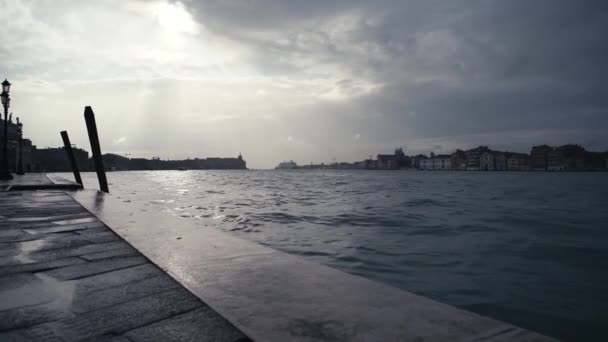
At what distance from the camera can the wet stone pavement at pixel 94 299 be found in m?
1.78

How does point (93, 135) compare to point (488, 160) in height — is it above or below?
below

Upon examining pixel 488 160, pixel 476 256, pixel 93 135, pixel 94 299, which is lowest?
pixel 476 256

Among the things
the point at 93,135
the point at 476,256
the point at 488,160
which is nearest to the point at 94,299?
the point at 476,256

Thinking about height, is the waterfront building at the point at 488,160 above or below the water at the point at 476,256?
above

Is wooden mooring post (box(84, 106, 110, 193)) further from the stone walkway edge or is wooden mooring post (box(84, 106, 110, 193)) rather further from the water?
the stone walkway edge

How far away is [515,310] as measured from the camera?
174 inches

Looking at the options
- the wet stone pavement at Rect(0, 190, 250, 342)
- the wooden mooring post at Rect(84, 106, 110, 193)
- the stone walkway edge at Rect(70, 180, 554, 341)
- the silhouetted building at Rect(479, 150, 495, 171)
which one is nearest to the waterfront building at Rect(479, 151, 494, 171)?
the silhouetted building at Rect(479, 150, 495, 171)

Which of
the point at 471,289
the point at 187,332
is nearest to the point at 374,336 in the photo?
the point at 187,332

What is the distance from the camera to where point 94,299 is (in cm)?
228

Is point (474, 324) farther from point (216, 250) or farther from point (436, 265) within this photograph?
point (436, 265)

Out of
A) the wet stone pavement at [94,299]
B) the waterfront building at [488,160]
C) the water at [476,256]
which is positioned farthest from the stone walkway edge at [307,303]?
the waterfront building at [488,160]

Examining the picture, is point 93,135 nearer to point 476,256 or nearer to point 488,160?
point 476,256

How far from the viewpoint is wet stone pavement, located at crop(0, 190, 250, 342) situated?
1783mm

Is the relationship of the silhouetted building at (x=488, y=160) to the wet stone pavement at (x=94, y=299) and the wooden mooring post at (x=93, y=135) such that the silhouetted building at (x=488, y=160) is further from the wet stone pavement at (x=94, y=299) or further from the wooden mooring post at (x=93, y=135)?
the wet stone pavement at (x=94, y=299)
